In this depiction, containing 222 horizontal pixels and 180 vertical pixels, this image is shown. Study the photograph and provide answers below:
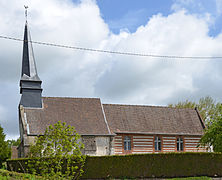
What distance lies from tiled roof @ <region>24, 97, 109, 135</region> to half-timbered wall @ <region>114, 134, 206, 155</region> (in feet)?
6.04

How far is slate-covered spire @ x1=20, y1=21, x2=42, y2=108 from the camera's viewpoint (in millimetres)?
31766

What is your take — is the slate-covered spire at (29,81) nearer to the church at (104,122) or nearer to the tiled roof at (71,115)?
the church at (104,122)

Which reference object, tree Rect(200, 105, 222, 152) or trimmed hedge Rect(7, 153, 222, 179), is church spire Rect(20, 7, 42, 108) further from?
tree Rect(200, 105, 222, 152)

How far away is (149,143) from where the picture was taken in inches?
1284

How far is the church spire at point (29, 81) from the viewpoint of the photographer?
31.8m

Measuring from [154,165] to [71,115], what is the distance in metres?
10.8

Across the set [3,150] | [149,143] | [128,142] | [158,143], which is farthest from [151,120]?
[3,150]

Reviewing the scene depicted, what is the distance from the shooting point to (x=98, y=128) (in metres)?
30.9

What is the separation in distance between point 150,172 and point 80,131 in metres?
8.76

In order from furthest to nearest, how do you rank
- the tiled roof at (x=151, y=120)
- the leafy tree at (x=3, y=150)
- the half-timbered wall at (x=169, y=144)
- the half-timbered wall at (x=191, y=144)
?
the half-timbered wall at (x=191, y=144)
the half-timbered wall at (x=169, y=144)
the tiled roof at (x=151, y=120)
the leafy tree at (x=3, y=150)

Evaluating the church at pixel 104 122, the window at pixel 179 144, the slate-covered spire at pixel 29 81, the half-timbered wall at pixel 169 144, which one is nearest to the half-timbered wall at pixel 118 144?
the church at pixel 104 122

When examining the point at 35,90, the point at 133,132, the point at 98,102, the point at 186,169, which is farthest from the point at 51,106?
the point at 186,169

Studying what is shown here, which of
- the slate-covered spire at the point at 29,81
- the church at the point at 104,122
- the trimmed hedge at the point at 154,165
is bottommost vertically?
the trimmed hedge at the point at 154,165

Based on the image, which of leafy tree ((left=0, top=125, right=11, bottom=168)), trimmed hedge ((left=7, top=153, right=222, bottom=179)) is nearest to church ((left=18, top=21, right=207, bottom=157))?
leafy tree ((left=0, top=125, right=11, bottom=168))
